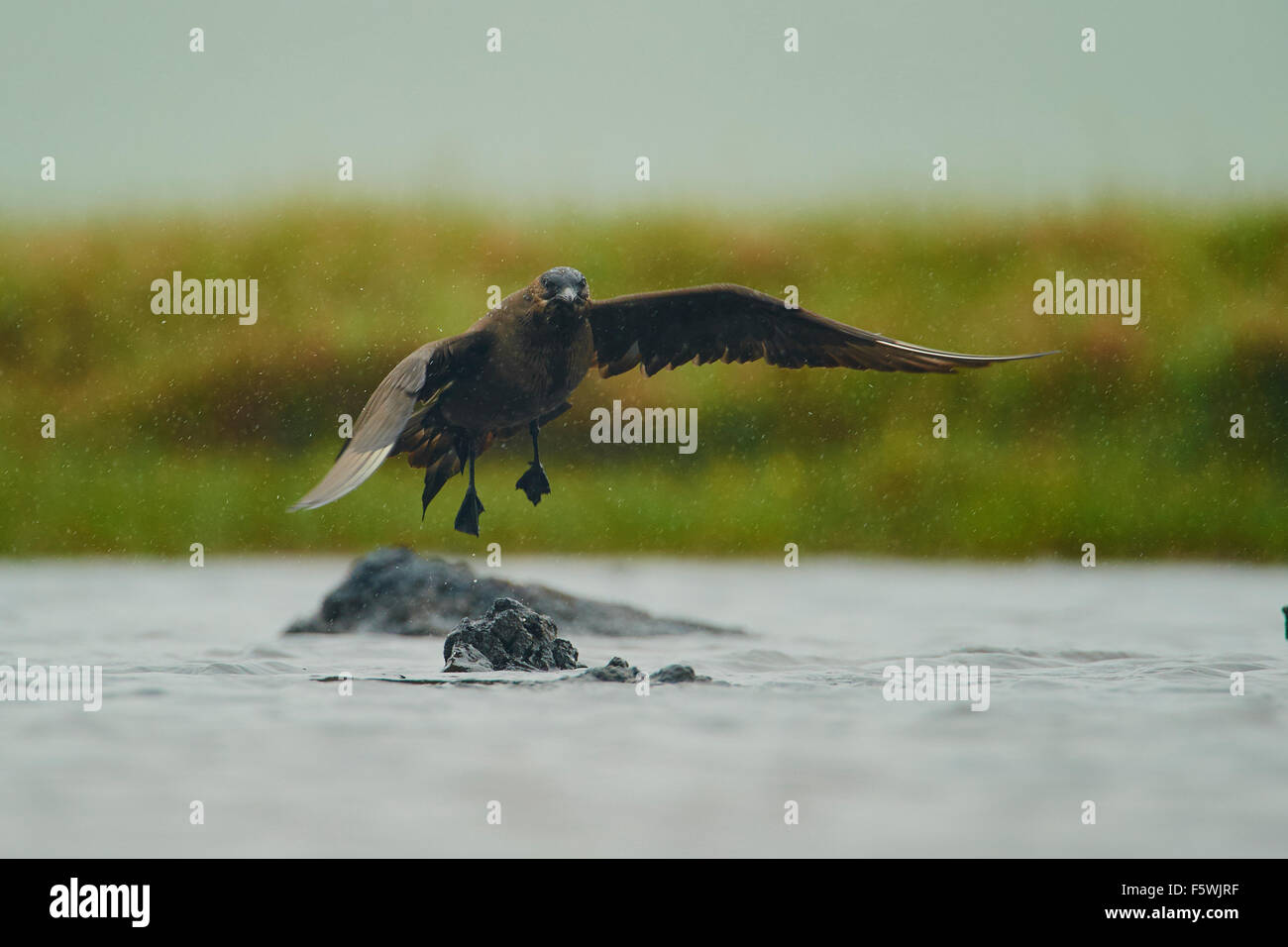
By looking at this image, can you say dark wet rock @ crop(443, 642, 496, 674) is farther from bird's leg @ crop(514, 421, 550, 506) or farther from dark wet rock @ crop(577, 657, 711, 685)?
bird's leg @ crop(514, 421, 550, 506)

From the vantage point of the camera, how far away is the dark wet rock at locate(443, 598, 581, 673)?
838 cm

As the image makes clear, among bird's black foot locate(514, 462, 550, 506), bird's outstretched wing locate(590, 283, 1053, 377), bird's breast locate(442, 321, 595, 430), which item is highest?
bird's outstretched wing locate(590, 283, 1053, 377)

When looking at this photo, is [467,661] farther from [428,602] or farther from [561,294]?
[561,294]

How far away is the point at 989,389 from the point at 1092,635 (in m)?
5.78

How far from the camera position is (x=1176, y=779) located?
255 inches

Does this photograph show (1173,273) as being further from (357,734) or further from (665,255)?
(357,734)

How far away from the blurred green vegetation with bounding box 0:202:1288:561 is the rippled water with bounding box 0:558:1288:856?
12.5 feet

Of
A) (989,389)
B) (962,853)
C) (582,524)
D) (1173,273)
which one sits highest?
(1173,273)

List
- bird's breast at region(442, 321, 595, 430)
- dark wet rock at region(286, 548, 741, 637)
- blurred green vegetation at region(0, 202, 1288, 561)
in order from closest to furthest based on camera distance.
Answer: bird's breast at region(442, 321, 595, 430)
dark wet rock at region(286, 548, 741, 637)
blurred green vegetation at region(0, 202, 1288, 561)

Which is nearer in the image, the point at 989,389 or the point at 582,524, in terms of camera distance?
the point at 582,524

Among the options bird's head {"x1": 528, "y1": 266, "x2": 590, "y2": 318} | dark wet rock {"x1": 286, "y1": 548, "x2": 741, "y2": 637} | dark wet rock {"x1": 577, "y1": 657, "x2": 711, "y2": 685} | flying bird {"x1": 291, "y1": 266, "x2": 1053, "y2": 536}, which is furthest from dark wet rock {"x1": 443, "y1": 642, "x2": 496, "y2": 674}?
bird's head {"x1": 528, "y1": 266, "x2": 590, "y2": 318}

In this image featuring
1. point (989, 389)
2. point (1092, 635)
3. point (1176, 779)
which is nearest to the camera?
point (1176, 779)

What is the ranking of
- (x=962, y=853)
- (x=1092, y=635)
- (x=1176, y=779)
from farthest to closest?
(x=1092, y=635), (x=1176, y=779), (x=962, y=853)

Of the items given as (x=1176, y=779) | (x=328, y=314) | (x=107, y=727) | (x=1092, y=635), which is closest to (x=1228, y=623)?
(x=1092, y=635)
